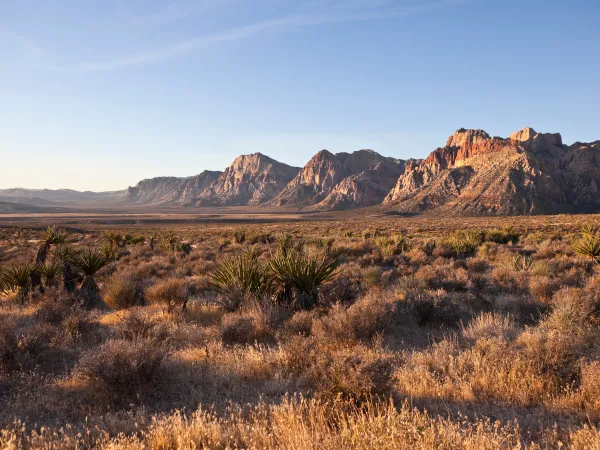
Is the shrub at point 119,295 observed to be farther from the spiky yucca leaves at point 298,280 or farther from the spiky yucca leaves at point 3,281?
the spiky yucca leaves at point 298,280

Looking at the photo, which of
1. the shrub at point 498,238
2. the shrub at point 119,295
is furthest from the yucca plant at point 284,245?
the shrub at point 498,238

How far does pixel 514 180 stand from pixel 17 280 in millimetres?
119799

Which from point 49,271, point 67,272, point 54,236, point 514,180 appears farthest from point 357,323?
point 514,180

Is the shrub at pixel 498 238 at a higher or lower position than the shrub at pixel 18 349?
higher

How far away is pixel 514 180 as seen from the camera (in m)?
105

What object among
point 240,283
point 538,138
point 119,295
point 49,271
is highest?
point 538,138

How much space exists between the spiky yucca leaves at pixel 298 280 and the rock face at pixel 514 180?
325 ft

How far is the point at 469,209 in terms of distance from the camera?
327ft

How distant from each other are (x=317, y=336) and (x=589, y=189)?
150m

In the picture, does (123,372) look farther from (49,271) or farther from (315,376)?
(49,271)

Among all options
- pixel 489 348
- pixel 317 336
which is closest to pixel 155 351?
pixel 317 336

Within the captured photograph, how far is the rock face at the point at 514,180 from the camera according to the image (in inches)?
3937

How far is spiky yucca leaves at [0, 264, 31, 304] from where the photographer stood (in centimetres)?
980

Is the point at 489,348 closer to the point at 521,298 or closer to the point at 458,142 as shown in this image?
the point at 521,298
